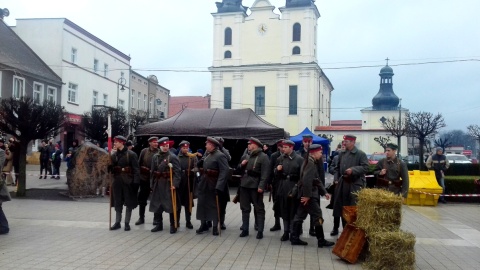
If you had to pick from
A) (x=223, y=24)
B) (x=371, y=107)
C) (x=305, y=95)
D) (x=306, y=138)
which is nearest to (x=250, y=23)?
(x=223, y=24)

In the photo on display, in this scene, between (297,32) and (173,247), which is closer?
(173,247)

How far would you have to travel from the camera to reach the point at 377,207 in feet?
23.0

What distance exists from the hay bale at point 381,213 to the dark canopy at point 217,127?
11.3m

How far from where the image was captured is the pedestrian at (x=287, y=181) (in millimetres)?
8820

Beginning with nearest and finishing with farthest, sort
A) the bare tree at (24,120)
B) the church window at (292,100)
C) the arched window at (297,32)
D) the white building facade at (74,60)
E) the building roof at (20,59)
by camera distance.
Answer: the bare tree at (24,120) < the building roof at (20,59) < the white building facade at (74,60) < the arched window at (297,32) < the church window at (292,100)

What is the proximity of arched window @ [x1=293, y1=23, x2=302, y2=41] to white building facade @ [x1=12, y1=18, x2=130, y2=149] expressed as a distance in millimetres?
22527

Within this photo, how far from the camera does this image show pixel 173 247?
26.9ft

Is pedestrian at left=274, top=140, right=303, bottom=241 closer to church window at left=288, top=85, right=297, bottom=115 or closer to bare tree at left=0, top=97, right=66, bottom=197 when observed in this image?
bare tree at left=0, top=97, right=66, bottom=197

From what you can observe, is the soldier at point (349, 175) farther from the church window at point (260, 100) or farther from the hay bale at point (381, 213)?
the church window at point (260, 100)

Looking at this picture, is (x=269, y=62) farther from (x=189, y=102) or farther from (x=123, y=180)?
(x=123, y=180)

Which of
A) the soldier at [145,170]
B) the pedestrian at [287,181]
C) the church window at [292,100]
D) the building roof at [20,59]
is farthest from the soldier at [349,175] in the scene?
the church window at [292,100]

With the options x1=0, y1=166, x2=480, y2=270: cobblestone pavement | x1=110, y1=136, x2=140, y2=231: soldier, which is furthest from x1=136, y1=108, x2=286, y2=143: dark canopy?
x1=110, y1=136, x2=140, y2=231: soldier

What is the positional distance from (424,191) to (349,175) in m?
7.25

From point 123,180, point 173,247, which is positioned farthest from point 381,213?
point 123,180
